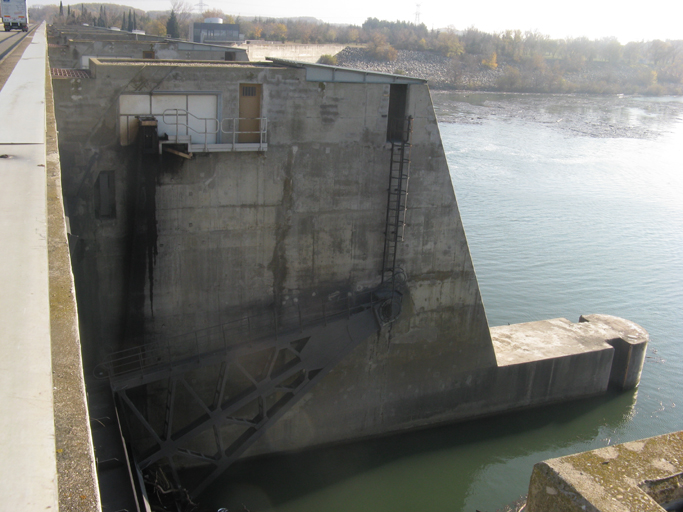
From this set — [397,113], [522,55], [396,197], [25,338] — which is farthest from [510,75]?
[25,338]

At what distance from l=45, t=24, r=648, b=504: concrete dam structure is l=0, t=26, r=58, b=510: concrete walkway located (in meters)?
3.78

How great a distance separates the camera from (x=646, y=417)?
1545cm

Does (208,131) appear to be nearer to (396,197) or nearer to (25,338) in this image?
(396,197)

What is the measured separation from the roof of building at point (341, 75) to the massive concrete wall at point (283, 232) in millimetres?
133

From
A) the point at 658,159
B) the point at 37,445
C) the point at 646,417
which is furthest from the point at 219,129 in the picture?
the point at 658,159

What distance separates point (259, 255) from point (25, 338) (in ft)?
28.1

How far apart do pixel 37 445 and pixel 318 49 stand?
7801 centimetres

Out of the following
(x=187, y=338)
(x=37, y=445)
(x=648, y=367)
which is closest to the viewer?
(x=37, y=445)

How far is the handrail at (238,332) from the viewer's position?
11.0m

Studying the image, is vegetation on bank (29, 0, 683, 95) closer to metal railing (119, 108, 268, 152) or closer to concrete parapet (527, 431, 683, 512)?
metal railing (119, 108, 268, 152)

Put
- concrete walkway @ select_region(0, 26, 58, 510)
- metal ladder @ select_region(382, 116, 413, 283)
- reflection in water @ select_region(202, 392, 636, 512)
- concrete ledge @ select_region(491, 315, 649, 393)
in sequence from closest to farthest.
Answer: concrete walkway @ select_region(0, 26, 58, 510) → metal ladder @ select_region(382, 116, 413, 283) → reflection in water @ select_region(202, 392, 636, 512) → concrete ledge @ select_region(491, 315, 649, 393)

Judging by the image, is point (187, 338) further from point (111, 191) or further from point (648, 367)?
point (648, 367)

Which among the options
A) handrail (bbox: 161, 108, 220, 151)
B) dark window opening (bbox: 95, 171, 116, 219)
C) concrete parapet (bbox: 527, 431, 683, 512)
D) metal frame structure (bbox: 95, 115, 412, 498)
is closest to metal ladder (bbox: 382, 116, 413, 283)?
metal frame structure (bbox: 95, 115, 412, 498)

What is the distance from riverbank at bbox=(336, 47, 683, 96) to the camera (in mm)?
76062
